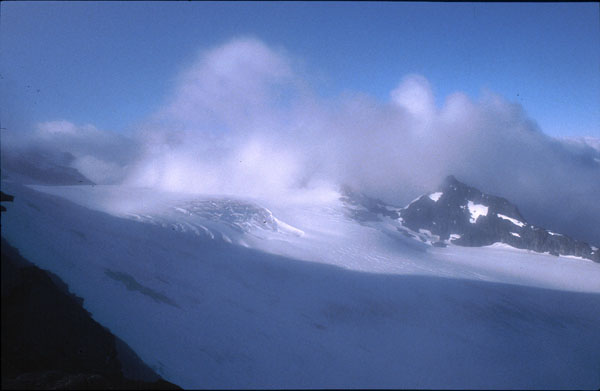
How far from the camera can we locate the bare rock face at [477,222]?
343ft

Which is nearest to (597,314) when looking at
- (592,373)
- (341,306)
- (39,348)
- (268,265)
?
(592,373)

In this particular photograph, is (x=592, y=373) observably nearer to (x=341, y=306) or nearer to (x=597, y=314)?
(x=341, y=306)

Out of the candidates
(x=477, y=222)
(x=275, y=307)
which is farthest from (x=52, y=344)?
(x=477, y=222)

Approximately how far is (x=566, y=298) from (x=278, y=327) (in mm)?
72189

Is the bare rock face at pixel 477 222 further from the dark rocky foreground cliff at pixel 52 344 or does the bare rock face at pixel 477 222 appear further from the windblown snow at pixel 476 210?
the dark rocky foreground cliff at pixel 52 344

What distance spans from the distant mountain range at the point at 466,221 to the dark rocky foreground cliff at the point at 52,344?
8904cm

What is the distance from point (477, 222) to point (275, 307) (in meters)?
121

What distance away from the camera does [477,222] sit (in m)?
115

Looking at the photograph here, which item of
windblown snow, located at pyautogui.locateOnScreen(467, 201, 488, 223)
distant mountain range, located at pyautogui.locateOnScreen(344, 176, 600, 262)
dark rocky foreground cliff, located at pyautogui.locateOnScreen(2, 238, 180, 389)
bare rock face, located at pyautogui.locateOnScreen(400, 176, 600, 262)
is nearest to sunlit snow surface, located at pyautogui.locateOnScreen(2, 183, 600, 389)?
dark rocky foreground cliff, located at pyautogui.locateOnScreen(2, 238, 180, 389)

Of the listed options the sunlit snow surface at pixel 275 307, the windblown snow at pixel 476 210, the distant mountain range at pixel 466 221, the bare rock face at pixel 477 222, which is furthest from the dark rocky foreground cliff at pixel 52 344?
the windblown snow at pixel 476 210

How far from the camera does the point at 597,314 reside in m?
50.1

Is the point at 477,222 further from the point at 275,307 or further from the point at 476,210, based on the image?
the point at 275,307

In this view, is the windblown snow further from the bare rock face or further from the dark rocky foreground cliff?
the dark rocky foreground cliff

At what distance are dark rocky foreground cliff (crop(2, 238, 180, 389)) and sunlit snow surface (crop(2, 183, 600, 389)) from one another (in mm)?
975
